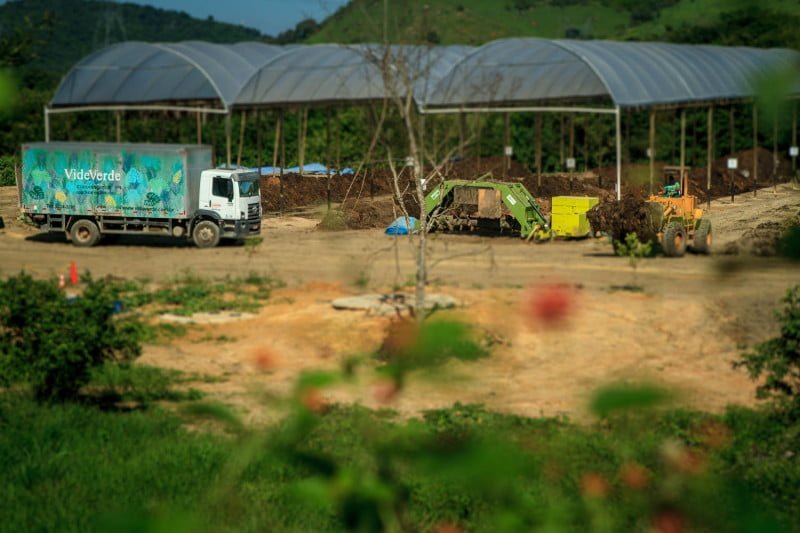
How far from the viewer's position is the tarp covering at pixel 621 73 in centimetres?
190

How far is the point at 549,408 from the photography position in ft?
31.0

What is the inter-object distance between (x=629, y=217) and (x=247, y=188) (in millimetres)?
765

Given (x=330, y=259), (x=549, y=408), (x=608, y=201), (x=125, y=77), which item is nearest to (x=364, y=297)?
(x=125, y=77)

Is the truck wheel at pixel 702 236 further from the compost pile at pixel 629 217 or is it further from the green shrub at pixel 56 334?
the green shrub at pixel 56 334

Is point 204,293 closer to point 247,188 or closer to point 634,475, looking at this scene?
point 247,188

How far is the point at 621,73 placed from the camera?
5145 millimetres

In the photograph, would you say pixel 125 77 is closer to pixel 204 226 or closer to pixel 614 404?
pixel 204 226

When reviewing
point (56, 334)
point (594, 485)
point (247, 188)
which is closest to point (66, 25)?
point (247, 188)

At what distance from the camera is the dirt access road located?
7.97 ft

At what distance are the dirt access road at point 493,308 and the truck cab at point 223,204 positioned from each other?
0.11m

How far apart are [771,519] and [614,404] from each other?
0.22m

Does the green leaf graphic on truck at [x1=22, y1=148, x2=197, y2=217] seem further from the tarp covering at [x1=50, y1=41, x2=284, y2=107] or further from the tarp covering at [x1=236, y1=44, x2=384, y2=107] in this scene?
the tarp covering at [x1=50, y1=41, x2=284, y2=107]

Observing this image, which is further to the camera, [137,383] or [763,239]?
[137,383]

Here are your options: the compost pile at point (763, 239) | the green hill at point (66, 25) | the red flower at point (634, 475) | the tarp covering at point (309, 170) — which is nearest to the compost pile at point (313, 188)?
the tarp covering at point (309, 170)
